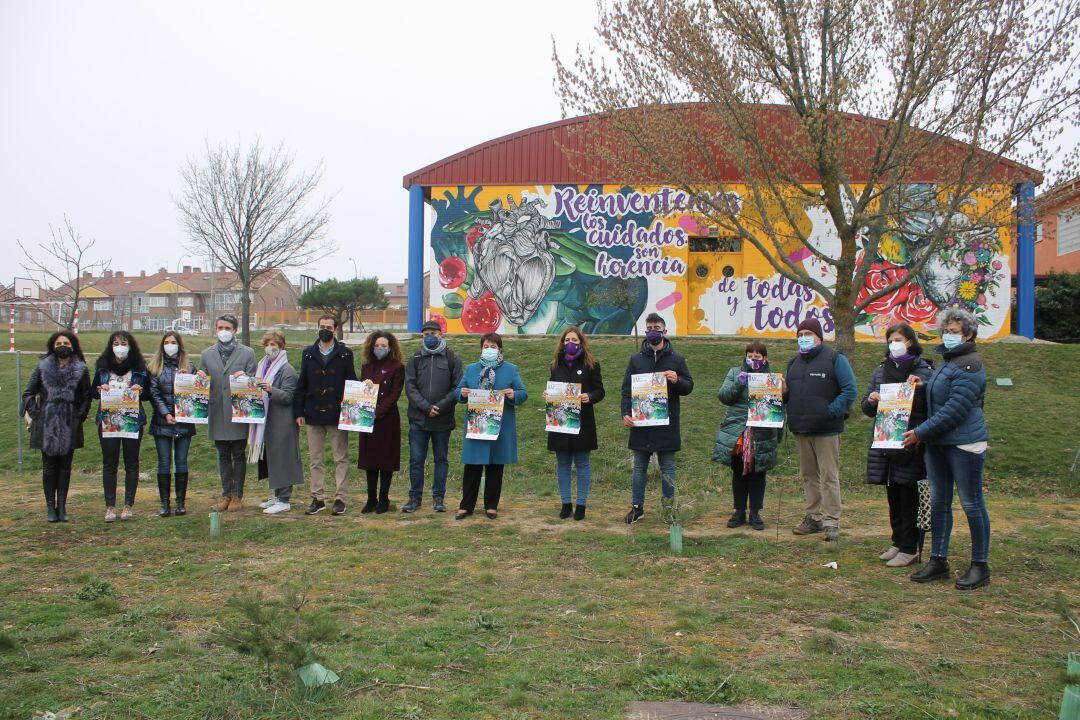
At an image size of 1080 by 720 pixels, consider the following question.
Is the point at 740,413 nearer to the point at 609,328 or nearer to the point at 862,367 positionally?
the point at 862,367

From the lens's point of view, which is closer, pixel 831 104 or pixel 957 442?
pixel 957 442

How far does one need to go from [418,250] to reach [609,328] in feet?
17.4

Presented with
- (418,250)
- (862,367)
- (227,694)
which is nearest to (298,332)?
(418,250)

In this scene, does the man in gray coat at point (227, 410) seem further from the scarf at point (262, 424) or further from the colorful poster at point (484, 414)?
the colorful poster at point (484, 414)

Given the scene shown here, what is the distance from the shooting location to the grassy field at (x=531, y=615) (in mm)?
3949

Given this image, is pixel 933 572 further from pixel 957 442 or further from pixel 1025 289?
pixel 1025 289

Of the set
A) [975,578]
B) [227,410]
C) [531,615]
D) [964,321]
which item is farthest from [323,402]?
[975,578]

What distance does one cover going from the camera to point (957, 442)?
19.4ft

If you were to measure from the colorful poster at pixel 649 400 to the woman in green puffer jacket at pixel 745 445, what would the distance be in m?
0.57

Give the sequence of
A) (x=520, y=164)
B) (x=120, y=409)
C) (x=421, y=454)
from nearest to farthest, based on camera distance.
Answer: (x=120, y=409) → (x=421, y=454) → (x=520, y=164)

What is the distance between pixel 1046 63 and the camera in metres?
10.9

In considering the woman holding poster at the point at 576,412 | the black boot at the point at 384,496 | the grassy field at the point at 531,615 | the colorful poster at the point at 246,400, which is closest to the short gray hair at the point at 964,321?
the grassy field at the point at 531,615

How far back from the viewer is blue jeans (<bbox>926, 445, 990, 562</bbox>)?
589 centimetres

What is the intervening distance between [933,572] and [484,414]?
4.30 m
